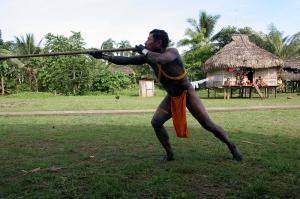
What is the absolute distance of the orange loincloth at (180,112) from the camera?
5820 mm

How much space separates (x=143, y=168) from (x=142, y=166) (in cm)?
11

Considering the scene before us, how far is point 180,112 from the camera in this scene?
229 inches

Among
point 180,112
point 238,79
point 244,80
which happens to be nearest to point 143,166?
point 180,112

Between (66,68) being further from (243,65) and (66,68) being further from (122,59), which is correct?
(122,59)

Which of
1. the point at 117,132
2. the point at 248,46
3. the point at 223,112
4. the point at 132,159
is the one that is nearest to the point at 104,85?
the point at 248,46

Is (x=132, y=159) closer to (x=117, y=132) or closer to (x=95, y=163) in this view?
(x=95, y=163)

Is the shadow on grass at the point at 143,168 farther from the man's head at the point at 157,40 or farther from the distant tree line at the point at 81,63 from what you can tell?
the distant tree line at the point at 81,63

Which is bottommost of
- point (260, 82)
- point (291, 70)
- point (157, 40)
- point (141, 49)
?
point (260, 82)

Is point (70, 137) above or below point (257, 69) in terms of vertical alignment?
below

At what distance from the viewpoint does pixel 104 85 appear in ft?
116

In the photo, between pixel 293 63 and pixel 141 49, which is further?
pixel 293 63

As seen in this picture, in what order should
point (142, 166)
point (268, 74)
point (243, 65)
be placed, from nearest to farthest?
point (142, 166) → point (243, 65) → point (268, 74)

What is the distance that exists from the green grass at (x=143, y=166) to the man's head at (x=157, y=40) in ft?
5.64

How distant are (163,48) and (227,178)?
2.12m
